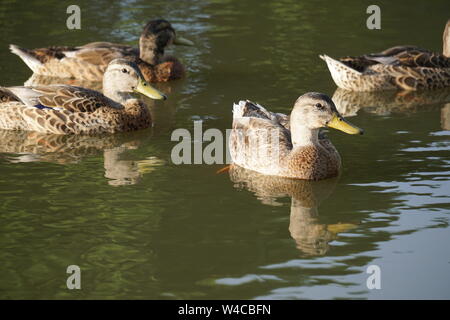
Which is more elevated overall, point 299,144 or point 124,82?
point 124,82

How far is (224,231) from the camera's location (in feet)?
30.6

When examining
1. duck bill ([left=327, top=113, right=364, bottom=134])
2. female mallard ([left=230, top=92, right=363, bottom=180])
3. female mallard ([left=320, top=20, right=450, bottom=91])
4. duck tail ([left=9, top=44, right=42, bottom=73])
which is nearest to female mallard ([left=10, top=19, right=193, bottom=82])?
duck tail ([left=9, top=44, right=42, bottom=73])

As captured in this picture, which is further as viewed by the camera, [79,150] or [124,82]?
Answer: [124,82]

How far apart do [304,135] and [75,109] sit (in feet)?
11.6

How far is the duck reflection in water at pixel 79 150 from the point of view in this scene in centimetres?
1128

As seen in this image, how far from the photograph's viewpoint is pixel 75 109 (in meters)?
12.8

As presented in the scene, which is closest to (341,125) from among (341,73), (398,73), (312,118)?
(312,118)

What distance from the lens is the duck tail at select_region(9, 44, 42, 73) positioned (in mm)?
15931

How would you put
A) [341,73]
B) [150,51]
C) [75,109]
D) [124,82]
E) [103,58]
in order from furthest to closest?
[150,51] < [103,58] < [341,73] < [124,82] < [75,109]

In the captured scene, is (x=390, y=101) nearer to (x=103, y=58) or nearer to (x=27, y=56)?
(x=103, y=58)

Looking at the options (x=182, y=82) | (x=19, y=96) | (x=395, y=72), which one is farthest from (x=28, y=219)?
(x=395, y=72)

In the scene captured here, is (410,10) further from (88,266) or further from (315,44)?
(88,266)

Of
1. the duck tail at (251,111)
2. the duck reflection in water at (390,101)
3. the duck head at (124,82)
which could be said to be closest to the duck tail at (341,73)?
the duck reflection in water at (390,101)

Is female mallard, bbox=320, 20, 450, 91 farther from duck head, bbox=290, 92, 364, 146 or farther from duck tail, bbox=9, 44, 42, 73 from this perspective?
duck tail, bbox=9, 44, 42, 73
